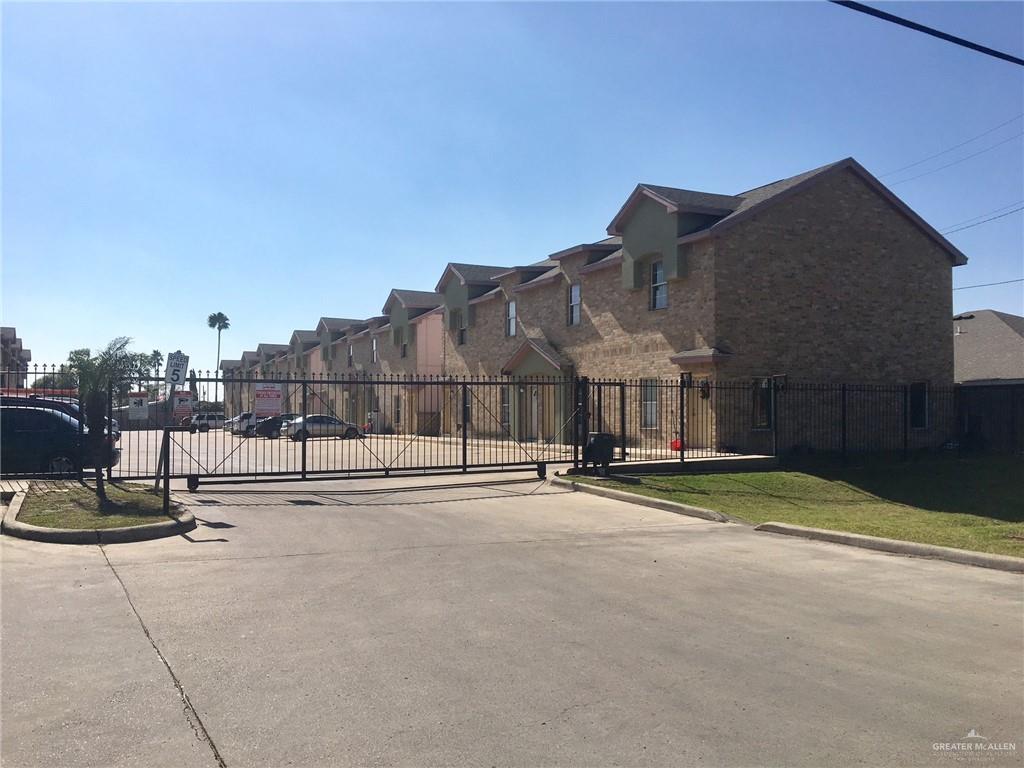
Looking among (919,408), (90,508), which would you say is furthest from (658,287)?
(90,508)

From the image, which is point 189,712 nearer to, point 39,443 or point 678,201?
point 39,443

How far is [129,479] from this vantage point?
651 inches

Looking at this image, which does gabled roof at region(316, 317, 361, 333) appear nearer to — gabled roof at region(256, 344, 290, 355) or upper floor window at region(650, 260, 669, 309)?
gabled roof at region(256, 344, 290, 355)

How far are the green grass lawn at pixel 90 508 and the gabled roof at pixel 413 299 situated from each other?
32309 millimetres

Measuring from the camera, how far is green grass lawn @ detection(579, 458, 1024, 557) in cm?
1241

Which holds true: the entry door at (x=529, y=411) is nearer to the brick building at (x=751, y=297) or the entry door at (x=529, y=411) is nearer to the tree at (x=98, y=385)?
the brick building at (x=751, y=297)

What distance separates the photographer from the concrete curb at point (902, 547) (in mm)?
9648

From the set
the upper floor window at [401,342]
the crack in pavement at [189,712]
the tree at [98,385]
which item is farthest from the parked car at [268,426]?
the crack in pavement at [189,712]

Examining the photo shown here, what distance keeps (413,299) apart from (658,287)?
79.7ft

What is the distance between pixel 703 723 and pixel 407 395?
40830 millimetres

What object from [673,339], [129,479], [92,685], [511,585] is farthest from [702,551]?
[673,339]

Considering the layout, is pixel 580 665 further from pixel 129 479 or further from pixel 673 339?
pixel 673 339

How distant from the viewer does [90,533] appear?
1052cm

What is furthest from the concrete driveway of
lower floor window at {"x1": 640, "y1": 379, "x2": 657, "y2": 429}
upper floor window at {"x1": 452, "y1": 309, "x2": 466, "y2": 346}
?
upper floor window at {"x1": 452, "y1": 309, "x2": 466, "y2": 346}
